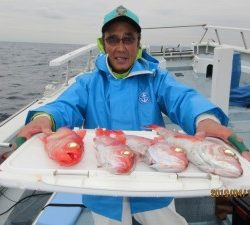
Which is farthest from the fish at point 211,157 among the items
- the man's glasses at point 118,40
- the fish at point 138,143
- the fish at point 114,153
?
the man's glasses at point 118,40

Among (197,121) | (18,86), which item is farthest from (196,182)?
(18,86)

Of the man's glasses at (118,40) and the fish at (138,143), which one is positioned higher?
the man's glasses at (118,40)

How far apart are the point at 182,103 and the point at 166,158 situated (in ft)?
2.17

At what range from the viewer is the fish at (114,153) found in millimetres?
1502

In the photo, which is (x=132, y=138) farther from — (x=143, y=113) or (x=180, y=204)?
(x=180, y=204)

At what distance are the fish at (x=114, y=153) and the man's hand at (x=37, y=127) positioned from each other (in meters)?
0.29

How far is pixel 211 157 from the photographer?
1.54m

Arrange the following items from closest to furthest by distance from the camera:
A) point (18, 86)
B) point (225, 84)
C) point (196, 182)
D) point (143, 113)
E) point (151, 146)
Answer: point (196, 182), point (151, 146), point (143, 113), point (225, 84), point (18, 86)

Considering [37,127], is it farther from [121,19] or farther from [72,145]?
[121,19]

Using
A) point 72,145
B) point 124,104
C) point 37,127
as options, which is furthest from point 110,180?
point 124,104

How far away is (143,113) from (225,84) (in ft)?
6.61

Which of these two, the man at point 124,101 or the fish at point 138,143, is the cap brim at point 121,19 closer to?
the man at point 124,101

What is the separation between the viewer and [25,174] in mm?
1507

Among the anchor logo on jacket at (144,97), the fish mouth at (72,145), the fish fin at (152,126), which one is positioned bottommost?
the fish fin at (152,126)
